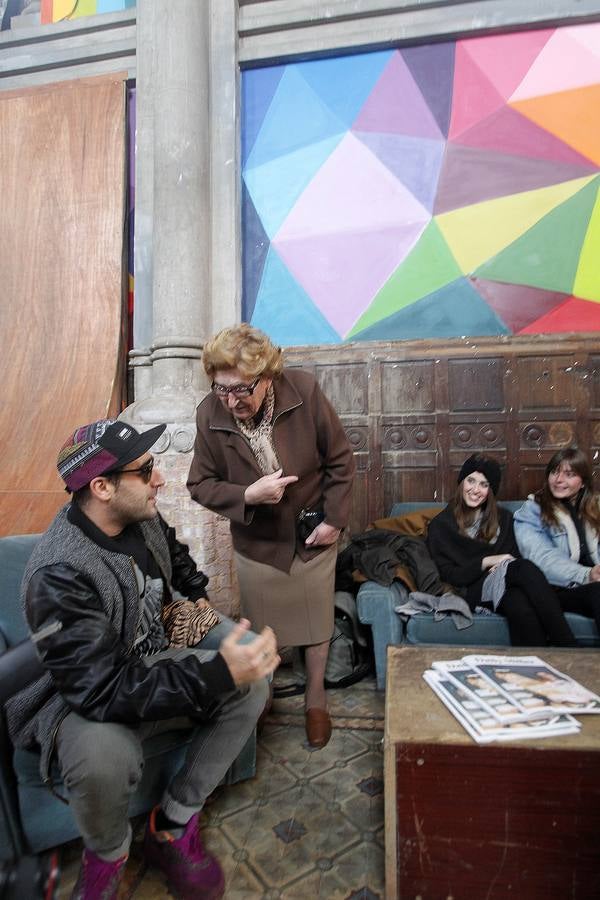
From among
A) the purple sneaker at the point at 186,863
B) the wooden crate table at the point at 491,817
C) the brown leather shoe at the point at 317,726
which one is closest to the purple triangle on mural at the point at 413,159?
the brown leather shoe at the point at 317,726

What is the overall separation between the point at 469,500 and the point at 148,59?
3677 mm

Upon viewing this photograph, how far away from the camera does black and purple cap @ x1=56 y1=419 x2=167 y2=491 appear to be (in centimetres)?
150

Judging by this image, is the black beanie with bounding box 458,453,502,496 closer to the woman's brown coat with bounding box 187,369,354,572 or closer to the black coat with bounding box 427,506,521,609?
the black coat with bounding box 427,506,521,609

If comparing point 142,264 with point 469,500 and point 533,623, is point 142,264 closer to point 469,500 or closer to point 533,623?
point 469,500

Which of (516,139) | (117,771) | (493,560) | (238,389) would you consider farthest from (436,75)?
(117,771)

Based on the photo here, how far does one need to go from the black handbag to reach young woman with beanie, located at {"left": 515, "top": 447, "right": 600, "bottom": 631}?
122 cm

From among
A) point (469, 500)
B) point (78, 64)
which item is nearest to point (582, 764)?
point (469, 500)

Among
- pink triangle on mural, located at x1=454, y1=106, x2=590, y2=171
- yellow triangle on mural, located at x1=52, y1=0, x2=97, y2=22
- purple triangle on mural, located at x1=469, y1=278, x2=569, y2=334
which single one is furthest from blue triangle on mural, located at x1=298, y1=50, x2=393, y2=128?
yellow triangle on mural, located at x1=52, y1=0, x2=97, y2=22

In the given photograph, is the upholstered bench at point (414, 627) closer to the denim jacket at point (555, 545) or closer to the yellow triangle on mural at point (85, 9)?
the denim jacket at point (555, 545)

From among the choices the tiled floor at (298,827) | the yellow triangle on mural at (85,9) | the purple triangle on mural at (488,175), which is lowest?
the tiled floor at (298,827)

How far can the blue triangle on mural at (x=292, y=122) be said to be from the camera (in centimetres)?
381

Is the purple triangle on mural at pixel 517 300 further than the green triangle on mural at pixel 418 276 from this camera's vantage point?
No

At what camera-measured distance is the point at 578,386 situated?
11.0 feet

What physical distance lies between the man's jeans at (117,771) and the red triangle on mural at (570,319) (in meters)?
2.93
